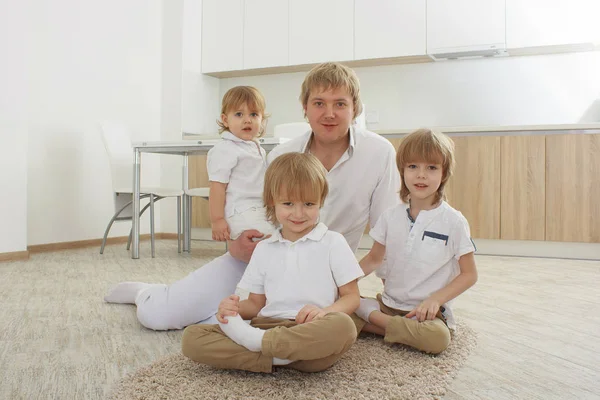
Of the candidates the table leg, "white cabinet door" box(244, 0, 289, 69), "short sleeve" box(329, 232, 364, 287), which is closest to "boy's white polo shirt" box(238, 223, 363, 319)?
"short sleeve" box(329, 232, 364, 287)

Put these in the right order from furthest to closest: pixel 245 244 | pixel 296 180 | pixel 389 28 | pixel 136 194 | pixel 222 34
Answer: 1. pixel 222 34
2. pixel 389 28
3. pixel 136 194
4. pixel 245 244
5. pixel 296 180

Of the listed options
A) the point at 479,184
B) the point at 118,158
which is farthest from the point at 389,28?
the point at 118,158

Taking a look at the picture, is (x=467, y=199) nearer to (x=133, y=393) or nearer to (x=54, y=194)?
(x=54, y=194)

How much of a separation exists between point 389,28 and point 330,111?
12.2 ft

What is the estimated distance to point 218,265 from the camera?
6.44 ft

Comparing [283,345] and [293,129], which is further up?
[293,129]

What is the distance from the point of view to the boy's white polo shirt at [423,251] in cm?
174

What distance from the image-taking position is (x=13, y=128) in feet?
12.5

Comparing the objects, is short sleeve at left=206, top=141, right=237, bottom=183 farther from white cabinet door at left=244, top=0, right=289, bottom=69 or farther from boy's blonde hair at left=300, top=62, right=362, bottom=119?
white cabinet door at left=244, top=0, right=289, bottom=69

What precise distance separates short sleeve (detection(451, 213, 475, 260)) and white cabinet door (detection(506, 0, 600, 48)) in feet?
11.9

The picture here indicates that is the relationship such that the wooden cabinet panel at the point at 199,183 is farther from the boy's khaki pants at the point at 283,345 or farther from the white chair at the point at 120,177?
the boy's khaki pants at the point at 283,345

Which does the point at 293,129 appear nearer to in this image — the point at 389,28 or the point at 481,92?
the point at 389,28

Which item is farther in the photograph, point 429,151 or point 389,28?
point 389,28

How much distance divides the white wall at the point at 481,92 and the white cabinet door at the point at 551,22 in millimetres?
321
